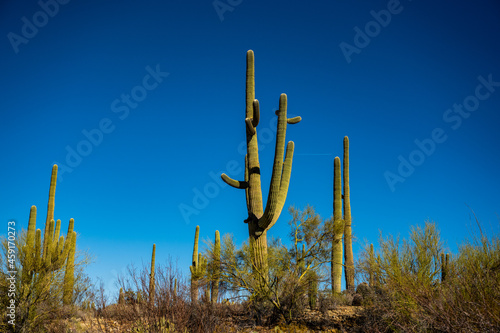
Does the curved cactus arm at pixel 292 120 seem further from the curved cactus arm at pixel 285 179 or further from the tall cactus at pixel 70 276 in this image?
the tall cactus at pixel 70 276

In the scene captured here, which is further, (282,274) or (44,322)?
(44,322)

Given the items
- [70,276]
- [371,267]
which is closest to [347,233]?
[371,267]

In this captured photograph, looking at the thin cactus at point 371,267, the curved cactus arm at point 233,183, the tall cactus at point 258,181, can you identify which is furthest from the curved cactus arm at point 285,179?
the thin cactus at point 371,267

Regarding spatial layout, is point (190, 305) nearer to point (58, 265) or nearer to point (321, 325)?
point (321, 325)

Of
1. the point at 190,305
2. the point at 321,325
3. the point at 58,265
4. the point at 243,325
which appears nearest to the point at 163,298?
the point at 190,305

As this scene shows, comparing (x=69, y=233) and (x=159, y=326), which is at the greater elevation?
(x=69, y=233)

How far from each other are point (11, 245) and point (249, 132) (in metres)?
9.07

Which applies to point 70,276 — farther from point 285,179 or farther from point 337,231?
point 337,231

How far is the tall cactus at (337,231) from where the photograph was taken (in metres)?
14.2

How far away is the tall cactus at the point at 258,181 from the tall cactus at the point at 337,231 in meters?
3.22

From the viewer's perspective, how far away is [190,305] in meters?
9.06

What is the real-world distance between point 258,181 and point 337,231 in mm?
3696

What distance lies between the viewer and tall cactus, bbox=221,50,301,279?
11383 millimetres

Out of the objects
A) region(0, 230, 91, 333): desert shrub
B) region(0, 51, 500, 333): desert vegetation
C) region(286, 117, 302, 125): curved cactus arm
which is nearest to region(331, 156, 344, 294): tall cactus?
region(0, 51, 500, 333): desert vegetation
